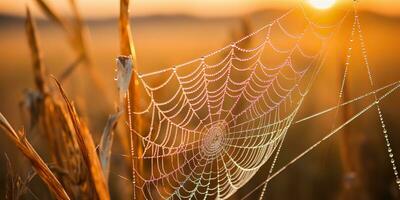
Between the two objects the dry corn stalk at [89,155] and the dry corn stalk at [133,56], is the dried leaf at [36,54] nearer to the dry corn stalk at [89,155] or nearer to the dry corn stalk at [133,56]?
the dry corn stalk at [133,56]

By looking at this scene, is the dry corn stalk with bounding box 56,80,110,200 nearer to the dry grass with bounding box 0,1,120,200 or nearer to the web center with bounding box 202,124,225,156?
the dry grass with bounding box 0,1,120,200

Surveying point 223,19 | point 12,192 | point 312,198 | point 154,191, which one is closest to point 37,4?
point 154,191

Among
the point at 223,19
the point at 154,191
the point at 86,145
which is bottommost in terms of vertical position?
the point at 154,191

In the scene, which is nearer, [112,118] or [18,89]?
[112,118]

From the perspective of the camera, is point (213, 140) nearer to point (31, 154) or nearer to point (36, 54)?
point (36, 54)

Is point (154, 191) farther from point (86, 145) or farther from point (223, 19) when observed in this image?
point (223, 19)

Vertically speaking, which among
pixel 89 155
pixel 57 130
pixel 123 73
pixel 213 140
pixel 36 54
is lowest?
pixel 213 140

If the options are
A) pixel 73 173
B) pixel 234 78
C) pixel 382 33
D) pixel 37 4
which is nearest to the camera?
pixel 73 173

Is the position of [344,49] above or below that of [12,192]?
above

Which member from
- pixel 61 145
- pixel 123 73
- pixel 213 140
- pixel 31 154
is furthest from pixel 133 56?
pixel 213 140

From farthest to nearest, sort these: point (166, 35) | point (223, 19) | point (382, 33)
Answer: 1. point (166, 35)
2. point (223, 19)
3. point (382, 33)

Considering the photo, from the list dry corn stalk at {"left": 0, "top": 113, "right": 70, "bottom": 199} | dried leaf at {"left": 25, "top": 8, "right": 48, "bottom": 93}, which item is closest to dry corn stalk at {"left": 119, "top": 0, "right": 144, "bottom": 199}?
dry corn stalk at {"left": 0, "top": 113, "right": 70, "bottom": 199}
